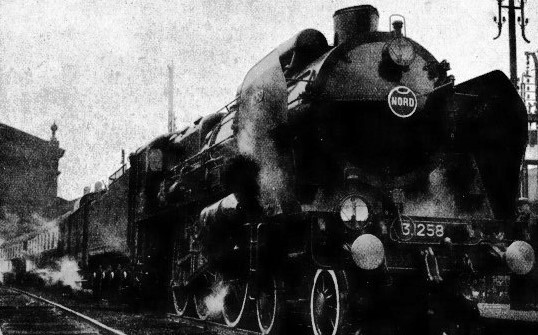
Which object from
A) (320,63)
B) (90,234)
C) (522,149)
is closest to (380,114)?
(320,63)

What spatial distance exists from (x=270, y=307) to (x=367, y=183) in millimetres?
2120

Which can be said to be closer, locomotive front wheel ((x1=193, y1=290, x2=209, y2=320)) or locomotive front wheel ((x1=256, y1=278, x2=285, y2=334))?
locomotive front wheel ((x1=256, y1=278, x2=285, y2=334))

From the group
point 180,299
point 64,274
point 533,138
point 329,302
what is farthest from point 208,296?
point 533,138

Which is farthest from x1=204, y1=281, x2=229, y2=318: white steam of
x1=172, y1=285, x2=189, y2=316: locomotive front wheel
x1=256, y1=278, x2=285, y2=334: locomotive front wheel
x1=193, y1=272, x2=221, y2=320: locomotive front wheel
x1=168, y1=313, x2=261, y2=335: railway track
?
x1=256, y1=278, x2=285, y2=334: locomotive front wheel

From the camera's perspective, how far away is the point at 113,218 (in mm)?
13078

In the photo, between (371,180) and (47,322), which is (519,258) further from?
(47,322)

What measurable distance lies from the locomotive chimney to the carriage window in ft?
5.57

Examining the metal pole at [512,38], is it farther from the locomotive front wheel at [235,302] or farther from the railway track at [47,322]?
the railway track at [47,322]

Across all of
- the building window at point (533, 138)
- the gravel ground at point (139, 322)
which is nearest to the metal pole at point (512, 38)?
the gravel ground at point (139, 322)

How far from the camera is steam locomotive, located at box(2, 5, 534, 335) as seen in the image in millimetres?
5738

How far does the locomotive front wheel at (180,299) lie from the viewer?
1017 cm

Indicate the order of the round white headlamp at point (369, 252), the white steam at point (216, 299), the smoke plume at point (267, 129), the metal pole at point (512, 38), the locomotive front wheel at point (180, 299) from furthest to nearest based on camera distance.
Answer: the metal pole at point (512, 38)
the locomotive front wheel at point (180, 299)
the white steam at point (216, 299)
the smoke plume at point (267, 129)
the round white headlamp at point (369, 252)

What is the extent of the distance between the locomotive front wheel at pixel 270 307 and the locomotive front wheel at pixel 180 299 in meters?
2.70

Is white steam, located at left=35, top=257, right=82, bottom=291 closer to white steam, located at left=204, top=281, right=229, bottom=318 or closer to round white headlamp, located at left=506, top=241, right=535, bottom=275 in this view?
white steam, located at left=204, top=281, right=229, bottom=318
